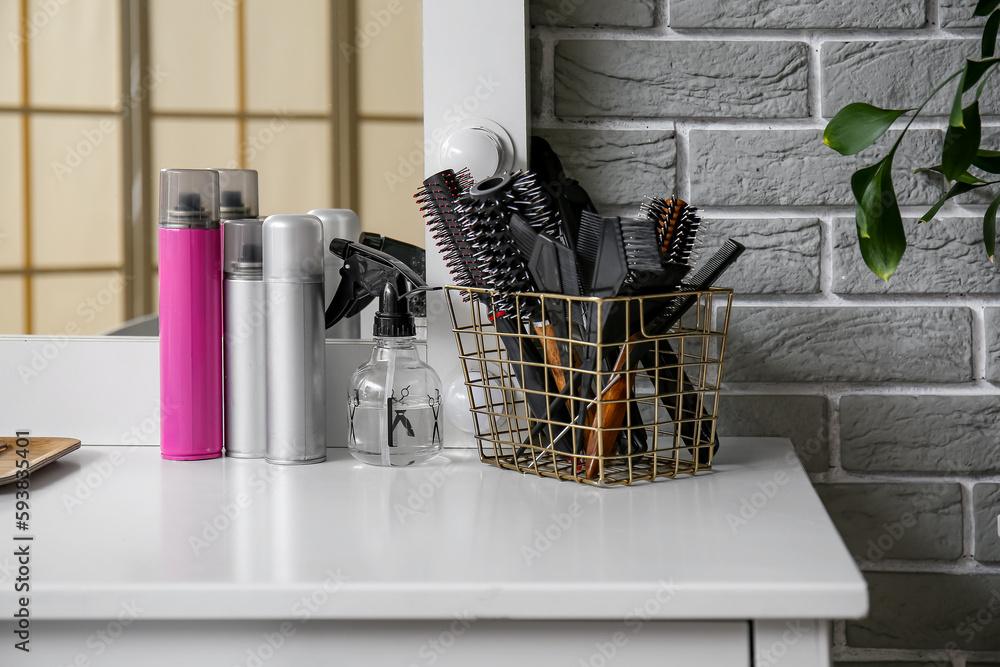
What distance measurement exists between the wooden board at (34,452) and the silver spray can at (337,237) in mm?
274

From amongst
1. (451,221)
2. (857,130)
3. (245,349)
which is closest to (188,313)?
(245,349)

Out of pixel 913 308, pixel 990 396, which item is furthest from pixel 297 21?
pixel 990 396

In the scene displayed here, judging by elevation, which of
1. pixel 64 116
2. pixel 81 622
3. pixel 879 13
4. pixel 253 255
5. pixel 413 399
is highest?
pixel 879 13

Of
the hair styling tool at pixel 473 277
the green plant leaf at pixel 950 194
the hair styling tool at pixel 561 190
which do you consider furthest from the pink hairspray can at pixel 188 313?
the green plant leaf at pixel 950 194

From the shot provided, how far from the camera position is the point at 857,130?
0.73m

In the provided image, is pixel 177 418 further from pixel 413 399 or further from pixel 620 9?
pixel 620 9

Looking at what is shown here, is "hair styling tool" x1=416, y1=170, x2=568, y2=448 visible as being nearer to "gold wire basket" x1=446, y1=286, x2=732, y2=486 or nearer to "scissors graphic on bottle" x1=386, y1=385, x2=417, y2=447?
"gold wire basket" x1=446, y1=286, x2=732, y2=486

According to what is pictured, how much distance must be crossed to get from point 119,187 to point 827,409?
0.82 metres

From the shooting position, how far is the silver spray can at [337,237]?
86 centimetres

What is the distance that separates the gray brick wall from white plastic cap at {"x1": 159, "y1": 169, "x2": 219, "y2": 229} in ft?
1.17

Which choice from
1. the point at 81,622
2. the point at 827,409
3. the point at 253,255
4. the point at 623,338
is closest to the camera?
the point at 81,622

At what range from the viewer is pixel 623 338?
26.4 inches

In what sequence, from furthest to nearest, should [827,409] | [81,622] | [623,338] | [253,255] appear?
[827,409]
[253,255]
[623,338]
[81,622]

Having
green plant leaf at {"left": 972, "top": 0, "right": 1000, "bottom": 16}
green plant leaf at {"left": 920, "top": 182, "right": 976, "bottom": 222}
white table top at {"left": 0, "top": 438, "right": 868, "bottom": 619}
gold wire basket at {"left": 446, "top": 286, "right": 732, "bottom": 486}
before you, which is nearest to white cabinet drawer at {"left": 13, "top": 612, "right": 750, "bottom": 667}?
white table top at {"left": 0, "top": 438, "right": 868, "bottom": 619}
